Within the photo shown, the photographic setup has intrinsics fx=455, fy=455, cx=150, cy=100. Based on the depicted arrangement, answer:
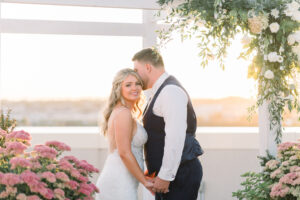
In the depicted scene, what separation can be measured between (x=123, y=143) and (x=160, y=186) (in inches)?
13.2

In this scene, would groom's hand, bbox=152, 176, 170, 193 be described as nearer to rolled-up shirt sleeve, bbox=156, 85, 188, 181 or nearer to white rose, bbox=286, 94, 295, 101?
rolled-up shirt sleeve, bbox=156, 85, 188, 181

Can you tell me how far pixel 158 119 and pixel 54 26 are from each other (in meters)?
1.19

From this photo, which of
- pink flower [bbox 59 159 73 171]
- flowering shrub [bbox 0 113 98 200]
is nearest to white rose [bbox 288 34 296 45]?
flowering shrub [bbox 0 113 98 200]

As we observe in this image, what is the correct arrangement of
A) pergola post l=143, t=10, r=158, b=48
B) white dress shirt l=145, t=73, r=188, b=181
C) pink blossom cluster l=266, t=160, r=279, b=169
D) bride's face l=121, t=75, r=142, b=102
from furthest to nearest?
1. pergola post l=143, t=10, r=158, b=48
2. pink blossom cluster l=266, t=160, r=279, b=169
3. bride's face l=121, t=75, r=142, b=102
4. white dress shirt l=145, t=73, r=188, b=181

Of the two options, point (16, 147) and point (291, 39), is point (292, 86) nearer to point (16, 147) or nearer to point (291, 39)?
point (291, 39)

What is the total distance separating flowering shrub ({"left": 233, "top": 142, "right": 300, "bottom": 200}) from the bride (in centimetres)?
80

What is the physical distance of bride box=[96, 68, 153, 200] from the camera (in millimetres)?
2701

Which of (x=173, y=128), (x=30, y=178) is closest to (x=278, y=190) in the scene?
(x=173, y=128)

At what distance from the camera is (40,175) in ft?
6.60

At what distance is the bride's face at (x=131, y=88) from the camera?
108 inches

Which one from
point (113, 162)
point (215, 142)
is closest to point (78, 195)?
point (113, 162)

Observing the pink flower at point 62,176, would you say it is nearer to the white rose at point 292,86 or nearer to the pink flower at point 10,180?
the pink flower at point 10,180

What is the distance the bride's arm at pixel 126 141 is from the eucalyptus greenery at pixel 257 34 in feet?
Answer: 1.67

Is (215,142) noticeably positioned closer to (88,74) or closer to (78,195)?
(78,195)
